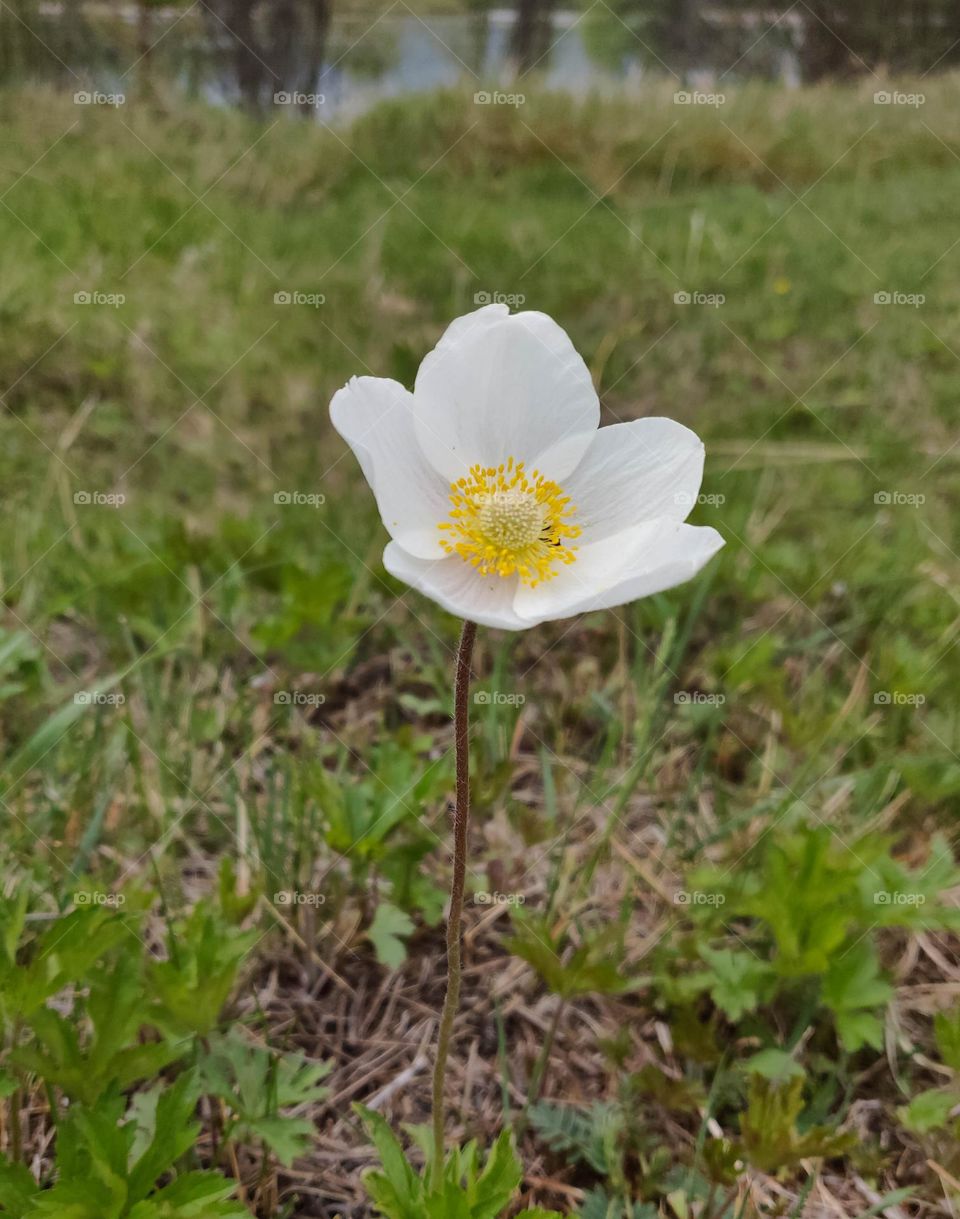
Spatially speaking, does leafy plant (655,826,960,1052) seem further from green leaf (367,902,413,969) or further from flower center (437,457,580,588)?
flower center (437,457,580,588)

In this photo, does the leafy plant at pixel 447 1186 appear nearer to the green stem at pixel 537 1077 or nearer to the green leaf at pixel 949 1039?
the green stem at pixel 537 1077

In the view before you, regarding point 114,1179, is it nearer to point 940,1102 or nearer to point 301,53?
point 940,1102

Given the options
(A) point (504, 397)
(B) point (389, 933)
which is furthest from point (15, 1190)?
(A) point (504, 397)

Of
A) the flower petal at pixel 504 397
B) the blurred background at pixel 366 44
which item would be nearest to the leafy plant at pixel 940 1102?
the flower petal at pixel 504 397

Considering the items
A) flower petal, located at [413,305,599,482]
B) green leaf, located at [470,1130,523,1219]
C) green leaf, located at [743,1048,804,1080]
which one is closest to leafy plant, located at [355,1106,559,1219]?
green leaf, located at [470,1130,523,1219]

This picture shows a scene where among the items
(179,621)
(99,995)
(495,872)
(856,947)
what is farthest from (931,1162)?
(179,621)
